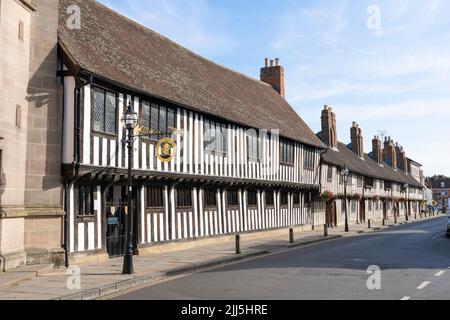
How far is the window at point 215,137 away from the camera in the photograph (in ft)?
71.9

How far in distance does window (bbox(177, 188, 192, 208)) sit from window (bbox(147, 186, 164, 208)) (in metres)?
1.18

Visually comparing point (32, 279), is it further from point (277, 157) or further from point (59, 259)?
point (277, 157)

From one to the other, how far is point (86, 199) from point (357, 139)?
149ft

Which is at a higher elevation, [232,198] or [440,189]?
[440,189]

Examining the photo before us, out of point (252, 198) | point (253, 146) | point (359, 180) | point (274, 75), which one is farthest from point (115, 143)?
point (359, 180)

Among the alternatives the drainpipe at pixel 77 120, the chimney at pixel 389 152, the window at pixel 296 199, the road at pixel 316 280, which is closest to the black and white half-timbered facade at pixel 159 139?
the drainpipe at pixel 77 120

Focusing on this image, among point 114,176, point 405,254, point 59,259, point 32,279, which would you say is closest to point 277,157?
point 405,254

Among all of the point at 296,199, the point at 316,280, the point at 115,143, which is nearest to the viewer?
the point at 316,280

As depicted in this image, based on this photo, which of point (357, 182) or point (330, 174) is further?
point (357, 182)

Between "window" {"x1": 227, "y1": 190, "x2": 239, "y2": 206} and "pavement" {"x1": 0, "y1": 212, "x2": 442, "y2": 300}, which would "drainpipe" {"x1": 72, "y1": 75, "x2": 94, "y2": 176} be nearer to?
"pavement" {"x1": 0, "y1": 212, "x2": 442, "y2": 300}

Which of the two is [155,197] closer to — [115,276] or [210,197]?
[210,197]

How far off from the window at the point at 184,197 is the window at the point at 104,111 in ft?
15.8

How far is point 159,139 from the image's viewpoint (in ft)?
61.3

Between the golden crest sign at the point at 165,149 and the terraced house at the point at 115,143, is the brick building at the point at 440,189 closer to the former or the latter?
the terraced house at the point at 115,143
